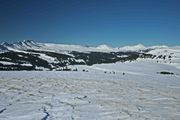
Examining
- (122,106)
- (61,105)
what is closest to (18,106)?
(61,105)

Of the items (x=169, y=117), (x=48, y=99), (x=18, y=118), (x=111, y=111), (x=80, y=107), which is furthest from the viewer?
(x=48, y=99)

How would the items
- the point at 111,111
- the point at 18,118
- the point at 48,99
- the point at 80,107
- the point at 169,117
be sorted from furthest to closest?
the point at 48,99
the point at 80,107
the point at 111,111
the point at 169,117
the point at 18,118

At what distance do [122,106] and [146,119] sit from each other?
252 cm

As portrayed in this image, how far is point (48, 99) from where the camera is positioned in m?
13.2

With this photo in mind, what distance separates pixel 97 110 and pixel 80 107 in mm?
940

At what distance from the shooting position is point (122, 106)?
11859 millimetres

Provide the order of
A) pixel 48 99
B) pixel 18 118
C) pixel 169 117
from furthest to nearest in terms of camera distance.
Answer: pixel 48 99, pixel 169 117, pixel 18 118

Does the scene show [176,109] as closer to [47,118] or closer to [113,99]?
[113,99]

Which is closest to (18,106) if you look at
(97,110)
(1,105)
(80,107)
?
(1,105)

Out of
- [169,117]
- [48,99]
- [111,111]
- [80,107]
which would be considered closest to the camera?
[169,117]

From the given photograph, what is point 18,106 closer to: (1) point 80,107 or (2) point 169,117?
(1) point 80,107

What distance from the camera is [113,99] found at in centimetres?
1387

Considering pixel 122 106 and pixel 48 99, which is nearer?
pixel 122 106

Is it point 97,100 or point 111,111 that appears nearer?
point 111,111
